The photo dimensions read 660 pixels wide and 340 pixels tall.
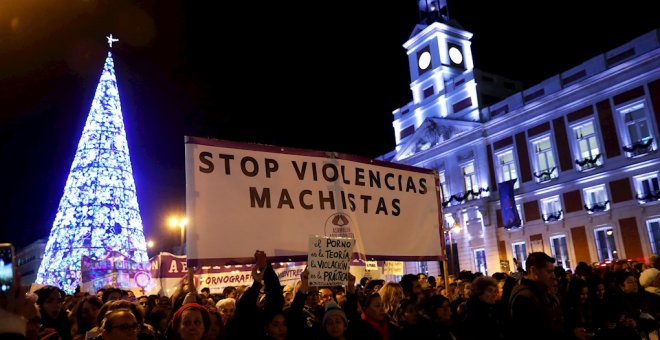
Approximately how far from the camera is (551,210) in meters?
27.9

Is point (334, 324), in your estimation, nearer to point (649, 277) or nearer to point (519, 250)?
point (649, 277)

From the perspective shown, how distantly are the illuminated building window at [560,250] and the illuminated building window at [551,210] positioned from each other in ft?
3.28

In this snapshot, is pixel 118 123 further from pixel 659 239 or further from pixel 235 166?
pixel 659 239

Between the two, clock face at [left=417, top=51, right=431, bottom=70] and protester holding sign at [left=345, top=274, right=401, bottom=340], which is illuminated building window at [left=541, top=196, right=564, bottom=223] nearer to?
clock face at [left=417, top=51, right=431, bottom=70]

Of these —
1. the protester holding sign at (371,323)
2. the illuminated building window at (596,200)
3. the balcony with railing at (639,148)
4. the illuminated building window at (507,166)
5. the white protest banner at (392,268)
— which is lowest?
the protester holding sign at (371,323)

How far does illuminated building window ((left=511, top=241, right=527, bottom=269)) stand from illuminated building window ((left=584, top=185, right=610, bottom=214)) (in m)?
4.31

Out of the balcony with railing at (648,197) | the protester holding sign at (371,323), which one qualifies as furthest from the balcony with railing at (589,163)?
the protester holding sign at (371,323)

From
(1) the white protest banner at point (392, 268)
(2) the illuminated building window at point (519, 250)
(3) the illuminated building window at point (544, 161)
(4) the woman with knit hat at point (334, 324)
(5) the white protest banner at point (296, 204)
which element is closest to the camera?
(4) the woman with knit hat at point (334, 324)

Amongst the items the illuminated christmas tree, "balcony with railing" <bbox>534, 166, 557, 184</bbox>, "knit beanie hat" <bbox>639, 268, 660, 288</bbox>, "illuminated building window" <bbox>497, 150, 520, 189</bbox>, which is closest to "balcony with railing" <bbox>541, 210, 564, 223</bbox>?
"balcony with railing" <bbox>534, 166, 557, 184</bbox>

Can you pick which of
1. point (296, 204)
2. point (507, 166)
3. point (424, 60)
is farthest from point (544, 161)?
point (296, 204)

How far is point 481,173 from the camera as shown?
3158cm

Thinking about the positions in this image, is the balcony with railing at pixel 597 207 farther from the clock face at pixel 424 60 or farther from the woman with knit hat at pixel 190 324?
the woman with knit hat at pixel 190 324

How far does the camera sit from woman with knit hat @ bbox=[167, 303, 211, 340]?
383 cm

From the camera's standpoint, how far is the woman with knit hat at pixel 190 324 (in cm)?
383
